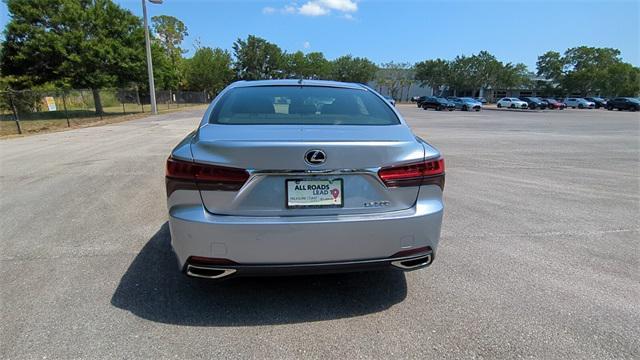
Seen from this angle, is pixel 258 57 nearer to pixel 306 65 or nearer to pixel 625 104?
pixel 306 65

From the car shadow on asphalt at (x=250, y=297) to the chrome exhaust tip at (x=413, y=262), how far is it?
0.43 metres

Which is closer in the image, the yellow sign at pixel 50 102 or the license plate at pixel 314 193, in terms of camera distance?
the license plate at pixel 314 193

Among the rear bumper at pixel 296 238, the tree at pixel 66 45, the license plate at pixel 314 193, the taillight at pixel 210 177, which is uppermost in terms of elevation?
the tree at pixel 66 45

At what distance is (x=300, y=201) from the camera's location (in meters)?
2.46

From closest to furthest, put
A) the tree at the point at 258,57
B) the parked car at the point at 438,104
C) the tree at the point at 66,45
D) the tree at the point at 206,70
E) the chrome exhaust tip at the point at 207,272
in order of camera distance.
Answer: the chrome exhaust tip at the point at 207,272 < the tree at the point at 66,45 < the parked car at the point at 438,104 < the tree at the point at 206,70 < the tree at the point at 258,57

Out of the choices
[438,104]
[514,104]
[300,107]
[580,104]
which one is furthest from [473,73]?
[300,107]

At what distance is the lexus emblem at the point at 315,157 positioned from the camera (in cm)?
240

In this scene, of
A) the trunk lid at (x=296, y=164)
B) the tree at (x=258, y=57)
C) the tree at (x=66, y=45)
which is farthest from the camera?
the tree at (x=258, y=57)

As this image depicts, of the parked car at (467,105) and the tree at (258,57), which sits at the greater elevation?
the tree at (258,57)

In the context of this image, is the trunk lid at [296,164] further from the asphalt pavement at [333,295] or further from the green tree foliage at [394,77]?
the green tree foliage at [394,77]

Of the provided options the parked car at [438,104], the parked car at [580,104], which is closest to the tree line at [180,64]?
the parked car at [580,104]

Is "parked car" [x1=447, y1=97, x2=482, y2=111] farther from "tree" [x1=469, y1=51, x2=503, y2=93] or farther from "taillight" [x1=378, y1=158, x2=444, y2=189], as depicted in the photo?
"tree" [x1=469, y1=51, x2=503, y2=93]

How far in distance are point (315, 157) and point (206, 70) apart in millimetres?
75462

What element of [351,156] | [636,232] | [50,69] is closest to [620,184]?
[636,232]
